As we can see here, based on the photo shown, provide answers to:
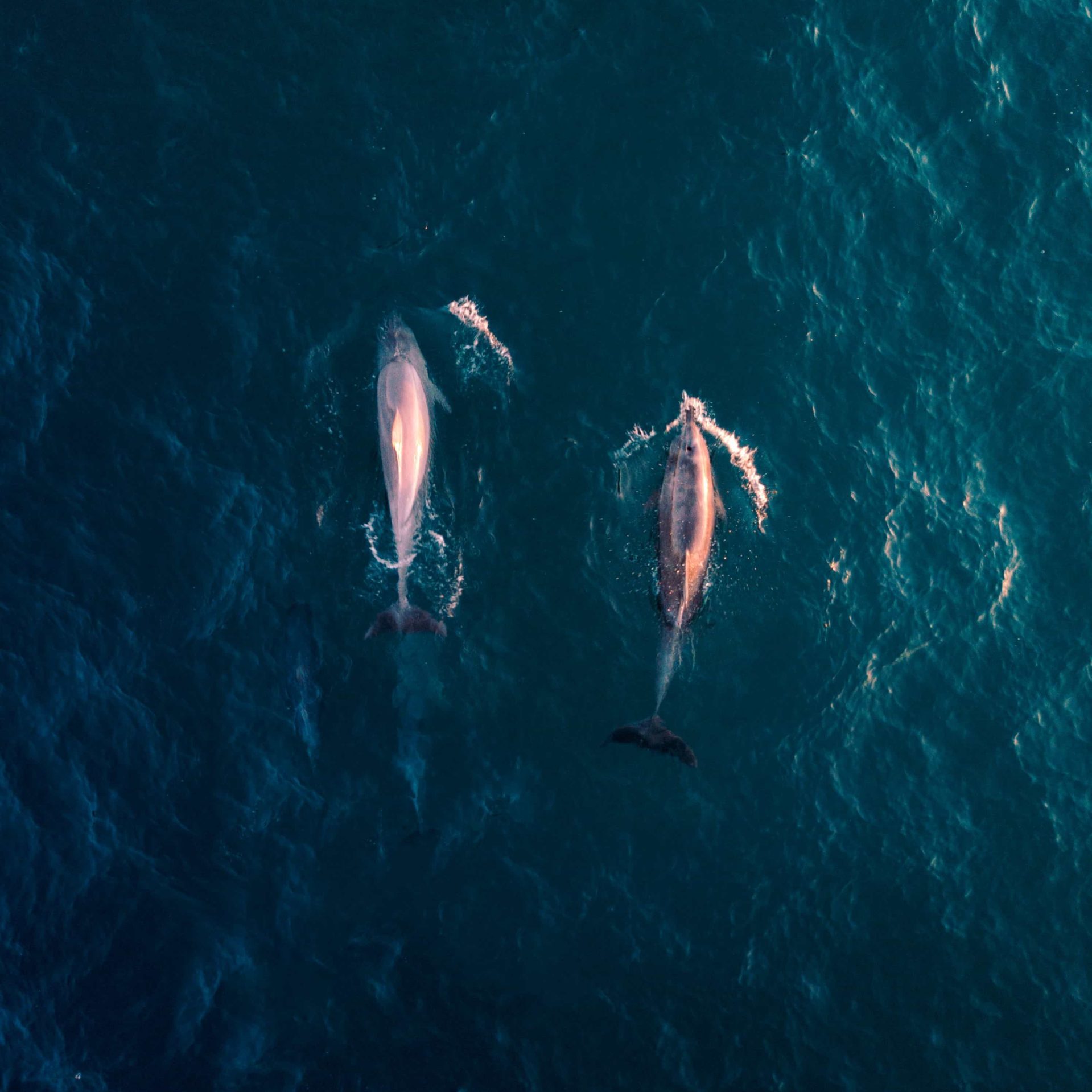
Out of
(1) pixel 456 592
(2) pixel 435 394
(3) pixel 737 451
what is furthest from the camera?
(2) pixel 435 394

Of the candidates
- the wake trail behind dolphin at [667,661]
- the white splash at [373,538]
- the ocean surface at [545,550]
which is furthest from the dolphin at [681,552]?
the white splash at [373,538]

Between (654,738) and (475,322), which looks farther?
(475,322)

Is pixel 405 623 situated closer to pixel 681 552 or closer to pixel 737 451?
pixel 681 552

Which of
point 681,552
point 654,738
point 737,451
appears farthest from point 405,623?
point 737,451

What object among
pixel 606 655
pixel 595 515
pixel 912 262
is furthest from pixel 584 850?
pixel 912 262

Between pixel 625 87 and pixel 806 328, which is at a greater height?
pixel 625 87

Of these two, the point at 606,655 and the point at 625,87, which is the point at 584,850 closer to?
the point at 606,655

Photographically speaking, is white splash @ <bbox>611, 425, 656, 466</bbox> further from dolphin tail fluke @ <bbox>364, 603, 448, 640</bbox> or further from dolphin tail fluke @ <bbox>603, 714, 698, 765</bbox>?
dolphin tail fluke @ <bbox>603, 714, 698, 765</bbox>

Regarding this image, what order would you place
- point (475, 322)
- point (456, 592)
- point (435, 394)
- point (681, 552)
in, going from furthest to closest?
point (475, 322) < point (435, 394) < point (456, 592) < point (681, 552)
